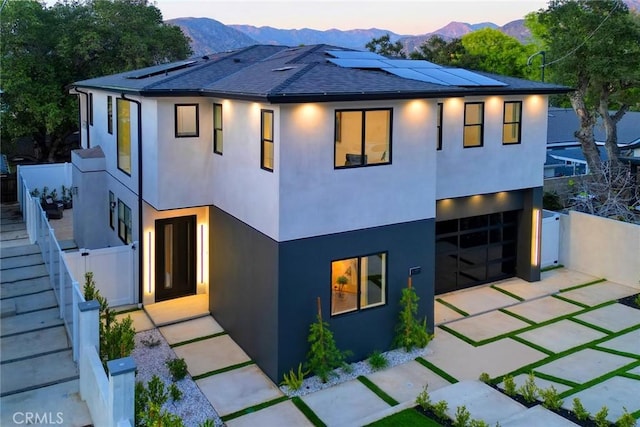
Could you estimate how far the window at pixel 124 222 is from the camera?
47.2 feet

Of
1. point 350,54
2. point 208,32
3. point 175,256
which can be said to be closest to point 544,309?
point 350,54

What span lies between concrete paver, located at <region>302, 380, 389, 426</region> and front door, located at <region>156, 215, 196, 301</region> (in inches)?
215

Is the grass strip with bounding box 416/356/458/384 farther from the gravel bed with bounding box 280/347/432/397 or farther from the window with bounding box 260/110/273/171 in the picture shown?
the window with bounding box 260/110/273/171

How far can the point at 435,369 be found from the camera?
1070 cm

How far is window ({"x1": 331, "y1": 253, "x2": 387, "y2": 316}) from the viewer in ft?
35.5

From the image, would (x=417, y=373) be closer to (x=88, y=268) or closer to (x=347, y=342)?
(x=347, y=342)

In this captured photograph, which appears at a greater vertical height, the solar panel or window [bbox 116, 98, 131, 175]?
the solar panel

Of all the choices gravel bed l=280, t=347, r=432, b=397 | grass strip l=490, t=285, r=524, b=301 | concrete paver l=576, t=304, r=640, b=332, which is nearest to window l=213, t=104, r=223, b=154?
gravel bed l=280, t=347, r=432, b=397

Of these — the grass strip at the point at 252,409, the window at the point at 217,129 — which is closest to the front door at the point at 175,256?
the window at the point at 217,129

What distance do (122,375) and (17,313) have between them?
5.11m

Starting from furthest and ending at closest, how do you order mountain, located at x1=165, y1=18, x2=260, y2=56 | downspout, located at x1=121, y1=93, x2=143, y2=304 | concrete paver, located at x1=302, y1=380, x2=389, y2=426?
mountain, located at x1=165, y1=18, x2=260, y2=56, downspout, located at x1=121, y1=93, x2=143, y2=304, concrete paver, located at x1=302, y1=380, x2=389, y2=426

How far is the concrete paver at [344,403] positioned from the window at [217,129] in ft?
18.3

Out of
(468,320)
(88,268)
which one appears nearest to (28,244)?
(88,268)

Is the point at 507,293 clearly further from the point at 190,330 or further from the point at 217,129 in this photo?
the point at 217,129
